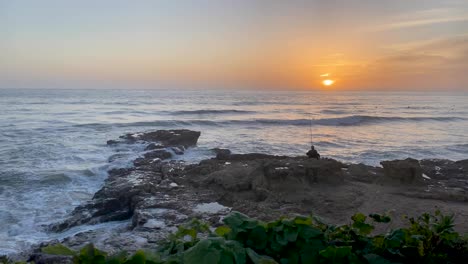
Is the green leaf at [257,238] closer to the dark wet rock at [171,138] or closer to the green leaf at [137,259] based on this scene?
the green leaf at [137,259]

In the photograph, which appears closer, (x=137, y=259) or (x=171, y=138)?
(x=137, y=259)

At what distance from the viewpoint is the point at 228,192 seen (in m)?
9.45

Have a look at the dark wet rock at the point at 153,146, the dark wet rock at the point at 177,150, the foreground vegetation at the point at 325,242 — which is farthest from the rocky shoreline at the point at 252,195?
the foreground vegetation at the point at 325,242

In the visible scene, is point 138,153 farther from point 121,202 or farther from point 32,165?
point 121,202

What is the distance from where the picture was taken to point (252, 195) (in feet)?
30.5

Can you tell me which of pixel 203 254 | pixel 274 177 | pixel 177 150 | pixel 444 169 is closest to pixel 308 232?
pixel 203 254

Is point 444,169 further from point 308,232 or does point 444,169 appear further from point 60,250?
point 60,250

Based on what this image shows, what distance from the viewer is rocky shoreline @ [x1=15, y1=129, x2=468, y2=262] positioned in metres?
7.70

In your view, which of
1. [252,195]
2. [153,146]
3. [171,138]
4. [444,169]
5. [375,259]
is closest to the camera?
[375,259]

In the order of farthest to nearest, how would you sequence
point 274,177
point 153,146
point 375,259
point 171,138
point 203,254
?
point 171,138 < point 153,146 < point 274,177 < point 375,259 < point 203,254

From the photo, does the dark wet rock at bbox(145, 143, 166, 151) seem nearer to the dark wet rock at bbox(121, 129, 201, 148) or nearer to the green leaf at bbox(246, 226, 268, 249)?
the dark wet rock at bbox(121, 129, 201, 148)

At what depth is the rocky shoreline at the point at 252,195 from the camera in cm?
770

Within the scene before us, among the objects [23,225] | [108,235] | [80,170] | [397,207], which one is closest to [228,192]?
[108,235]

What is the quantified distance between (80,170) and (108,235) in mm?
6763
